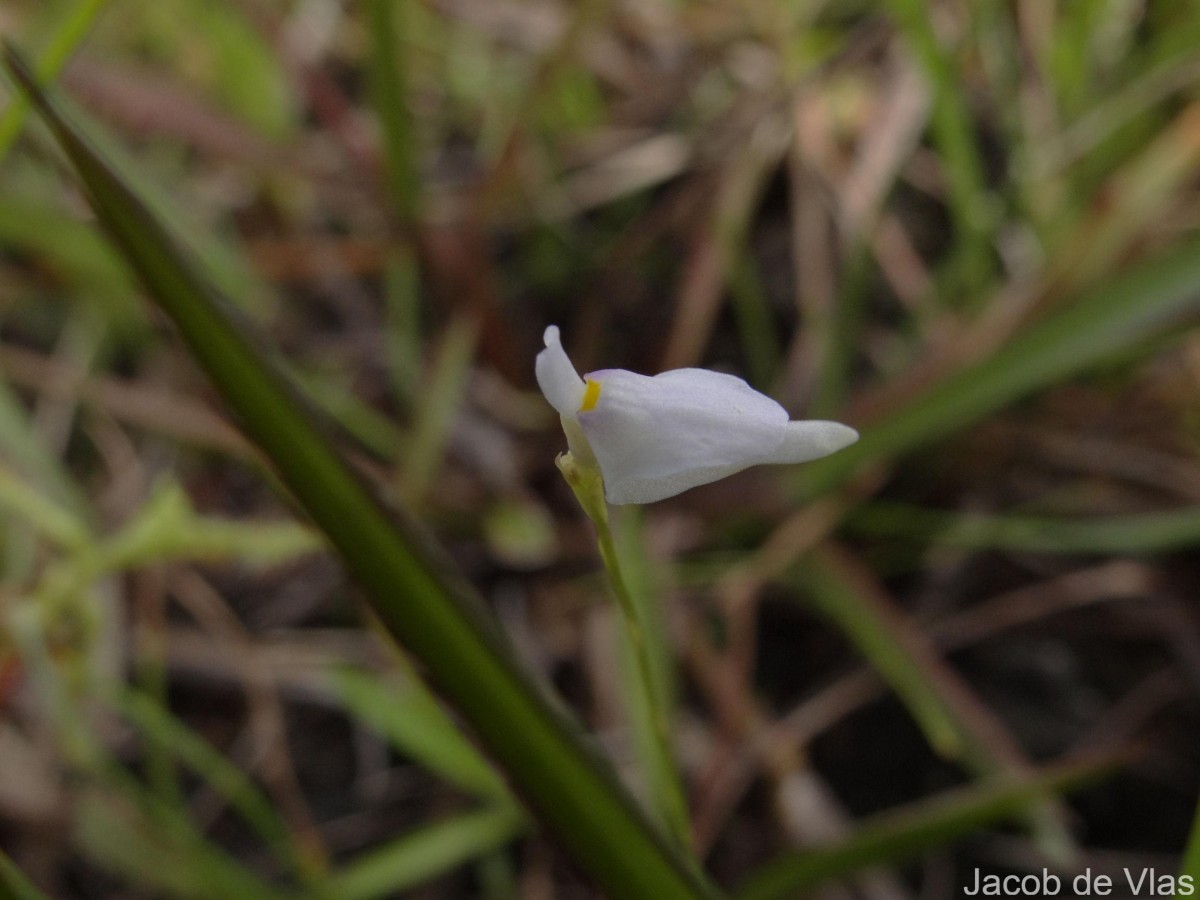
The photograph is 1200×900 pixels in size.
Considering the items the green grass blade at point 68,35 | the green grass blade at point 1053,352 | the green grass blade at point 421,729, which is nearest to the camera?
the green grass blade at point 68,35

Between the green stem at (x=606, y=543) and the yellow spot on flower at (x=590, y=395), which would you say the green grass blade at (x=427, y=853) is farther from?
the yellow spot on flower at (x=590, y=395)

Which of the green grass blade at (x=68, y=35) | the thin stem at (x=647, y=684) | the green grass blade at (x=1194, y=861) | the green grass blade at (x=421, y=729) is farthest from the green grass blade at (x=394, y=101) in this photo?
the green grass blade at (x=1194, y=861)

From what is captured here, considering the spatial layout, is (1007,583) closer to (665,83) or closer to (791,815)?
(791,815)

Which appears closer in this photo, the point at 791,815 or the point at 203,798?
the point at 791,815

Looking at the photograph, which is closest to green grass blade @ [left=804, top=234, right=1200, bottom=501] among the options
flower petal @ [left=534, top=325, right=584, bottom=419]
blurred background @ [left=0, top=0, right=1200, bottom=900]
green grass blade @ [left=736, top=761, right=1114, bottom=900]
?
blurred background @ [left=0, top=0, right=1200, bottom=900]

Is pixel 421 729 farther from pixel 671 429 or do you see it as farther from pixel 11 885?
pixel 671 429

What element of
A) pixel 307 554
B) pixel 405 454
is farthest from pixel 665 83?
pixel 307 554

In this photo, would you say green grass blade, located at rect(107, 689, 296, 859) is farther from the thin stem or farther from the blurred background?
the thin stem
